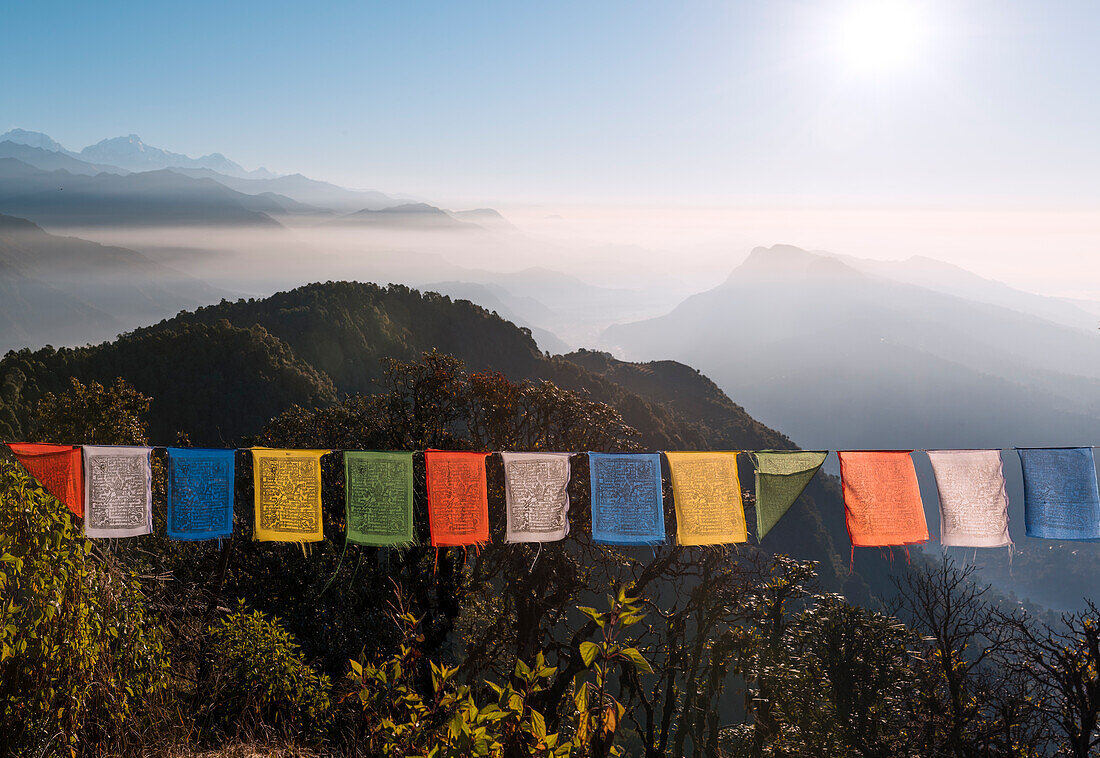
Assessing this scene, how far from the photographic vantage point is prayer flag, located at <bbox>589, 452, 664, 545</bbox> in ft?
29.0

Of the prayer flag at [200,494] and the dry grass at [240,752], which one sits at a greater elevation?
the prayer flag at [200,494]

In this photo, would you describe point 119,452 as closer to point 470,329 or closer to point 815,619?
point 815,619

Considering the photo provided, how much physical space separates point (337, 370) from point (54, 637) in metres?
68.2

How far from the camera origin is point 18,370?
42031mm

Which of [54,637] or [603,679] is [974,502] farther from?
[54,637]

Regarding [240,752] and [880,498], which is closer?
[240,752]

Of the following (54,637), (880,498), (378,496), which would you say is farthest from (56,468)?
(880,498)

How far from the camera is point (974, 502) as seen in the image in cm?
923

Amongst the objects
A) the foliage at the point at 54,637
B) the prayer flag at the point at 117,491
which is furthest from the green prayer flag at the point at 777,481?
the prayer flag at the point at 117,491

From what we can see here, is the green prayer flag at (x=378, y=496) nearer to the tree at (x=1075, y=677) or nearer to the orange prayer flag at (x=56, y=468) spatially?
the orange prayer flag at (x=56, y=468)

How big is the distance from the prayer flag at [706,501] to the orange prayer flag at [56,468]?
25.0ft

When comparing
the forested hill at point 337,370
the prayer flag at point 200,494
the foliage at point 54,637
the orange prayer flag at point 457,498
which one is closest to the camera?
the foliage at point 54,637

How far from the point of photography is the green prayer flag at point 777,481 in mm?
8844

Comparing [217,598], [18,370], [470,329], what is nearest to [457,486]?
[217,598]
